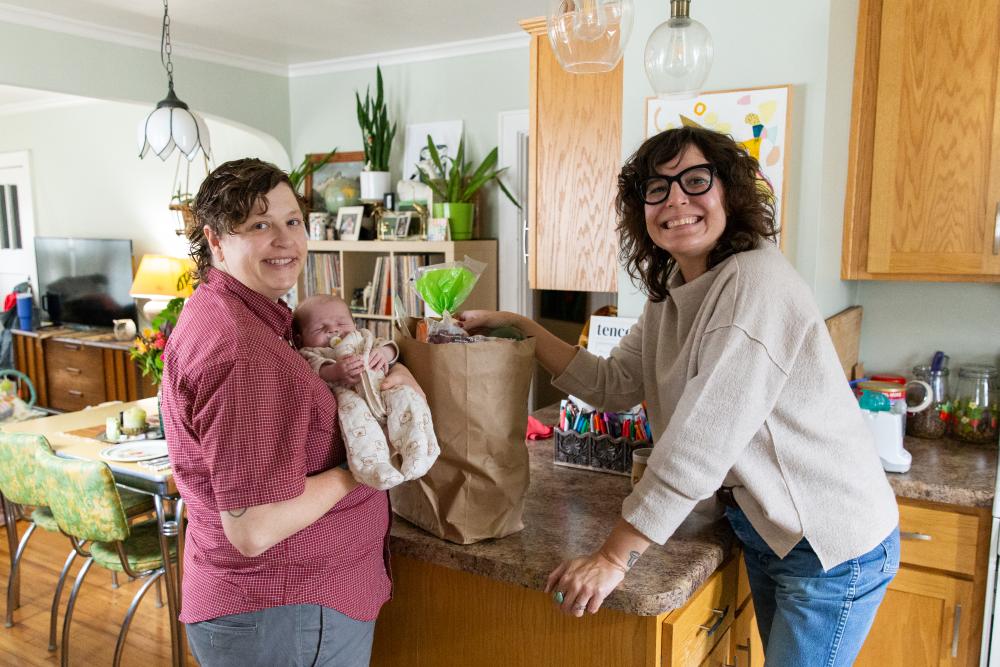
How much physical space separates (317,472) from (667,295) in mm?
730

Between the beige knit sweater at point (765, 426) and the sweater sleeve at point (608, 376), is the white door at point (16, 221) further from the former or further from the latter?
the beige knit sweater at point (765, 426)

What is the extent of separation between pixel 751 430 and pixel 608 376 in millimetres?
499

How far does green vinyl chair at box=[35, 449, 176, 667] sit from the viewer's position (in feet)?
8.07

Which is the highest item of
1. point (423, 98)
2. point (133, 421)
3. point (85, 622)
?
point (423, 98)

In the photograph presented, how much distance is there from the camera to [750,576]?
143 cm

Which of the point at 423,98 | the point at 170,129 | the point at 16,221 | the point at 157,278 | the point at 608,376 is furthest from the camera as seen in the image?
the point at 16,221

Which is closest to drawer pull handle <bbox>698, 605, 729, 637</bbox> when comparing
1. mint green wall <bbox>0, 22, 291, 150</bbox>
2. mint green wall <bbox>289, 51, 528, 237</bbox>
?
mint green wall <bbox>289, 51, 528, 237</bbox>

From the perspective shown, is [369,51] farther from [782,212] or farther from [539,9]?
[782,212]

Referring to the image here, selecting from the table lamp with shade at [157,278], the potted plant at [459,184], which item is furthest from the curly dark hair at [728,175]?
the table lamp with shade at [157,278]

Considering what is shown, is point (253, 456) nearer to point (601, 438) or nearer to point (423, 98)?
point (601, 438)

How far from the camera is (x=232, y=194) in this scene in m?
1.14

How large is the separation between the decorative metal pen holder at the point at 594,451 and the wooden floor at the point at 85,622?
186 centimetres

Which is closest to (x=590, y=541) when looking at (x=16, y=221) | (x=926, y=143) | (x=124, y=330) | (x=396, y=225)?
(x=926, y=143)

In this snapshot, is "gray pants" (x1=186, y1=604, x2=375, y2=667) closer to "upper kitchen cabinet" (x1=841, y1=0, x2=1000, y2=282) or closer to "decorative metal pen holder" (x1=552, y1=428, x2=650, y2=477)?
"decorative metal pen holder" (x1=552, y1=428, x2=650, y2=477)
